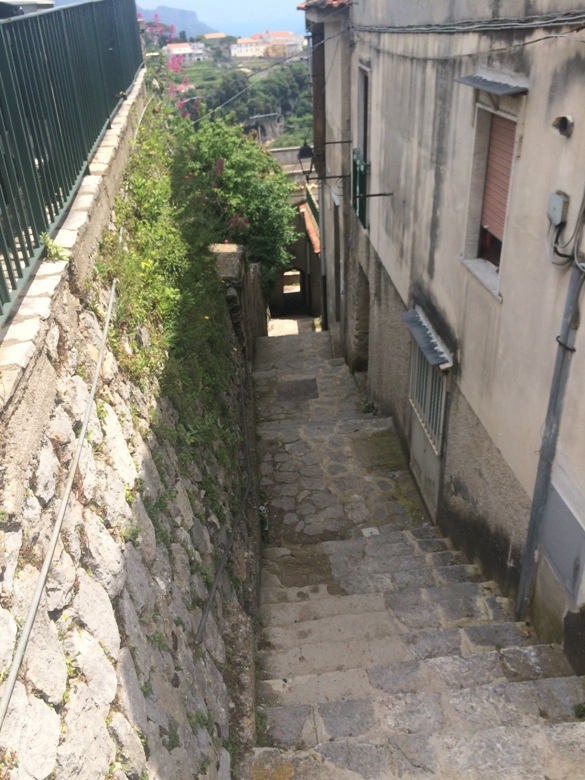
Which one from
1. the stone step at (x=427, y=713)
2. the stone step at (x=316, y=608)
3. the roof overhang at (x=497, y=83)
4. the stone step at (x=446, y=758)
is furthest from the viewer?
the stone step at (x=316, y=608)

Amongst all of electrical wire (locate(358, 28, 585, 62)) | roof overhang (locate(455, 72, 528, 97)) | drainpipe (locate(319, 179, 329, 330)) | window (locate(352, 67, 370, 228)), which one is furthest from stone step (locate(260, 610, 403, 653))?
drainpipe (locate(319, 179, 329, 330))

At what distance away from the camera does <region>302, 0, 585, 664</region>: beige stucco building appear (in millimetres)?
3822

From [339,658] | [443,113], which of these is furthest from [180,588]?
[443,113]

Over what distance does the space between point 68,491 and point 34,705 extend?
3.08 ft

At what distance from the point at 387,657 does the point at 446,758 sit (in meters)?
1.19

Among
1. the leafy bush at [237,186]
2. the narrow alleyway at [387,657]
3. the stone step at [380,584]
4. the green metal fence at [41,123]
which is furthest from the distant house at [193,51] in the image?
the stone step at [380,584]

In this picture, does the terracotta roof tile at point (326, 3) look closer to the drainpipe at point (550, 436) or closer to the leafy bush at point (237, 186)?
the leafy bush at point (237, 186)

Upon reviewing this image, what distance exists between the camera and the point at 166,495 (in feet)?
13.8

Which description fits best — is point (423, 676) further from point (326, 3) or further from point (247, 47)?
point (247, 47)

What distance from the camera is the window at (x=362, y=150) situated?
943 centimetres

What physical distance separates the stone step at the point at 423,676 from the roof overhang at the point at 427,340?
2658mm

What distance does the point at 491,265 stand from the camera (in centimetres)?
530

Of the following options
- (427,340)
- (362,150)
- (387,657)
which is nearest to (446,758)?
(387,657)

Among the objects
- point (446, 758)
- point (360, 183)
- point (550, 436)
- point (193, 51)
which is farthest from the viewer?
point (193, 51)
